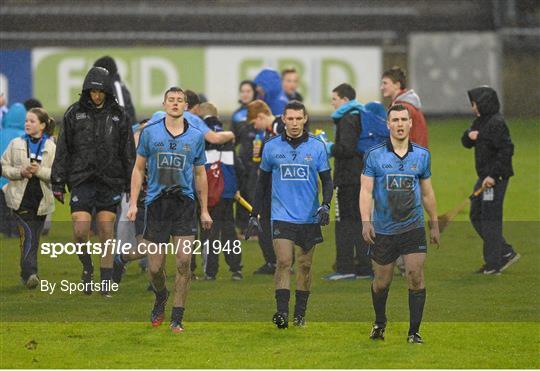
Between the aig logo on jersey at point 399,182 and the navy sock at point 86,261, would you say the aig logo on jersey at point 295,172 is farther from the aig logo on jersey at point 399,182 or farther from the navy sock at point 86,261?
the navy sock at point 86,261

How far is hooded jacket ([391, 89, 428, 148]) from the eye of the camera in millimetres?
15688

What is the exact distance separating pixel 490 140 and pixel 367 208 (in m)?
4.44

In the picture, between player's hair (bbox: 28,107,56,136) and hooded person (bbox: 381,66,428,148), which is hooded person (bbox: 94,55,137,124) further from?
hooded person (bbox: 381,66,428,148)

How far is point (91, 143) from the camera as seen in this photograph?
46.1 feet

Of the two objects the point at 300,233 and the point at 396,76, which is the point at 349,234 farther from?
the point at 300,233

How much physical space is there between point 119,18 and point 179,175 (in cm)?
2818

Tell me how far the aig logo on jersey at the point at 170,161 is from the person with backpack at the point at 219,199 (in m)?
3.03

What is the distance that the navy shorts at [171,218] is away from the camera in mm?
12945

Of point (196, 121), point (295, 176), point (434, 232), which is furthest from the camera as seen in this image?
point (196, 121)

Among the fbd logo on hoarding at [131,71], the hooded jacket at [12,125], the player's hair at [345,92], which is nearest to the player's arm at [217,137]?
the player's hair at [345,92]

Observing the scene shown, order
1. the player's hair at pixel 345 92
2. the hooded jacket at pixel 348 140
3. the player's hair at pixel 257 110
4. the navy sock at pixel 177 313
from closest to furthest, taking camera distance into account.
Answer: the navy sock at pixel 177 313
the hooded jacket at pixel 348 140
the player's hair at pixel 345 92
the player's hair at pixel 257 110

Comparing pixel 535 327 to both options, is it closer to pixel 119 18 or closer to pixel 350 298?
pixel 350 298

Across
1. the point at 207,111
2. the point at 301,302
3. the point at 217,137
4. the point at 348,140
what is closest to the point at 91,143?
Answer: the point at 217,137

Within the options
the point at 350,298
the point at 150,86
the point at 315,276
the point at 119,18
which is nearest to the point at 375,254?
the point at 350,298
